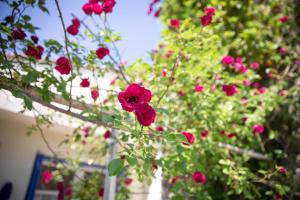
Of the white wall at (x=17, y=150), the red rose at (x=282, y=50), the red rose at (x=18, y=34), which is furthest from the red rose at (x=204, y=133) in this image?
the white wall at (x=17, y=150)

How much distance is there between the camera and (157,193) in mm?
3084

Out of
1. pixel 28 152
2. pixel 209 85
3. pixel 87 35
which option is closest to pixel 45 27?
pixel 87 35

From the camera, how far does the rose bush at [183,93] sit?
147cm

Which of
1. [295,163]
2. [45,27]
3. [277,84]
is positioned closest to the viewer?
[45,27]

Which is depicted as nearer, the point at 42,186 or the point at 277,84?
the point at 277,84

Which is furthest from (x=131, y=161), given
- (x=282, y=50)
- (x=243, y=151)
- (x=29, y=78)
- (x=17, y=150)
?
(x=17, y=150)

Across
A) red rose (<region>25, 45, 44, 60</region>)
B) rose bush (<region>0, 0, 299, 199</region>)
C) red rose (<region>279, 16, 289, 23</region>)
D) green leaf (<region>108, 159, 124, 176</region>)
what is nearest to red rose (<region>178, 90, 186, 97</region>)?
rose bush (<region>0, 0, 299, 199</region>)

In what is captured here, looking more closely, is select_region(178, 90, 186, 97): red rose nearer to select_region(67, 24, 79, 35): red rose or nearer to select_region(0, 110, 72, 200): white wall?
select_region(67, 24, 79, 35): red rose

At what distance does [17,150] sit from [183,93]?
329 cm

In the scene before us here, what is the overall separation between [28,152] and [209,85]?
3.56m

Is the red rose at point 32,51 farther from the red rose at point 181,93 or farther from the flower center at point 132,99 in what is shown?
the red rose at point 181,93

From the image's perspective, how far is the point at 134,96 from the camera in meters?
1.02

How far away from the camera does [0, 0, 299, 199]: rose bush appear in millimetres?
1470

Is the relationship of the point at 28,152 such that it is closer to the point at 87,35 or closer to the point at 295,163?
the point at 87,35
